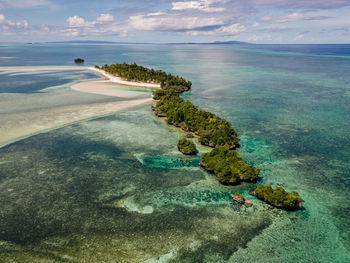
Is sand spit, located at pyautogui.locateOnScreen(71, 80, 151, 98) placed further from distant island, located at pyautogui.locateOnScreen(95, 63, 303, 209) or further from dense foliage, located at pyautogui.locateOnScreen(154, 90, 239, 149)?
dense foliage, located at pyautogui.locateOnScreen(154, 90, 239, 149)

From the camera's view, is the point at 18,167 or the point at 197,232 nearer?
the point at 197,232

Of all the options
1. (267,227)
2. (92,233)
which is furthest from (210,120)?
(92,233)

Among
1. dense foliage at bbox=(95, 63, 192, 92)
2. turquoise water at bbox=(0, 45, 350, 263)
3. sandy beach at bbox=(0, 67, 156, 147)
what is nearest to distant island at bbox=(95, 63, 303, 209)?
turquoise water at bbox=(0, 45, 350, 263)

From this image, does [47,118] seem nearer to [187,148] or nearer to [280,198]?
[187,148]

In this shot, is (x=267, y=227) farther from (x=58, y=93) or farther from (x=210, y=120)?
(x=58, y=93)

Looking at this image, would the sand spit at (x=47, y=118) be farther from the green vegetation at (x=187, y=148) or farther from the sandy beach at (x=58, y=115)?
the green vegetation at (x=187, y=148)

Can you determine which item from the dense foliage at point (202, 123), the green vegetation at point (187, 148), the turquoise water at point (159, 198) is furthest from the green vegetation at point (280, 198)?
the green vegetation at point (187, 148)

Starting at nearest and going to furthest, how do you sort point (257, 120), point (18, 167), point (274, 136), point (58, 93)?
point (18, 167)
point (274, 136)
point (257, 120)
point (58, 93)
